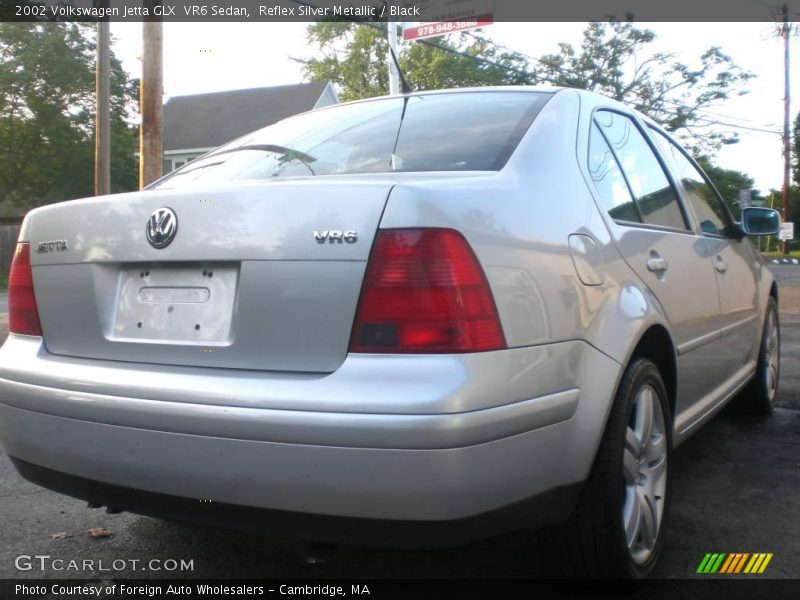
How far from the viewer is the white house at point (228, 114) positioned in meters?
34.8

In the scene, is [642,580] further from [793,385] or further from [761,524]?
[793,385]

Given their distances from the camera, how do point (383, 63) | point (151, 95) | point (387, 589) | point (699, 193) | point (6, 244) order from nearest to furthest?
point (387, 589)
point (699, 193)
point (151, 95)
point (6, 244)
point (383, 63)

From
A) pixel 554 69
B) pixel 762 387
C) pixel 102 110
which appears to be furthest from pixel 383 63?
pixel 762 387

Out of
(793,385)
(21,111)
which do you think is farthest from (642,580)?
(21,111)

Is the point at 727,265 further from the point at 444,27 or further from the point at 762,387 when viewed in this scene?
the point at 444,27

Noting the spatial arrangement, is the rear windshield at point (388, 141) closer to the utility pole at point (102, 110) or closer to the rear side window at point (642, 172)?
the rear side window at point (642, 172)

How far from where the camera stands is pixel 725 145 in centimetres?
3972

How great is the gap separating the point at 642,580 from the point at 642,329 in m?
0.76

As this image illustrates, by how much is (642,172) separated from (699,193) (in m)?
0.87

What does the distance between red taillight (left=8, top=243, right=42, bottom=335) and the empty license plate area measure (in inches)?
15.4

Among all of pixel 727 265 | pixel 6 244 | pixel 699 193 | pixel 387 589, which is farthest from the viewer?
pixel 6 244

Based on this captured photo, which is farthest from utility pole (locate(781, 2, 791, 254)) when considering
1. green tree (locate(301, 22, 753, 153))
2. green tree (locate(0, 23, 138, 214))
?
green tree (locate(0, 23, 138, 214))

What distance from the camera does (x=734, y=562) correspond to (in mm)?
2658

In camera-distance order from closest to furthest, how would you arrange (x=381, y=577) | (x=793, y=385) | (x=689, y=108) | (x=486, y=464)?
(x=486, y=464) < (x=381, y=577) < (x=793, y=385) < (x=689, y=108)
